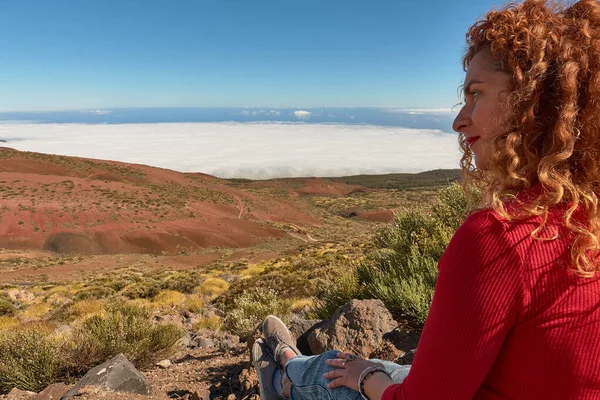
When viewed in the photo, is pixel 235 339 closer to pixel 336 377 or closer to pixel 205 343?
pixel 205 343

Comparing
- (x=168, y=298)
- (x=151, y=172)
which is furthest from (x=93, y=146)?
(x=168, y=298)

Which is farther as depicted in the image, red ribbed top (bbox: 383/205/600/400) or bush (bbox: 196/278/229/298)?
bush (bbox: 196/278/229/298)

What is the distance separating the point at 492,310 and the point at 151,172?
5435 centimetres

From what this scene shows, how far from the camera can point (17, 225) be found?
2827 cm

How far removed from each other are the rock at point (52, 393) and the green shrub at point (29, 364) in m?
0.50

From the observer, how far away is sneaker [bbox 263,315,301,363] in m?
2.43

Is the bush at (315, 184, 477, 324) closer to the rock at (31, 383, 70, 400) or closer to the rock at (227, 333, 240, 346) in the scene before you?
the rock at (227, 333, 240, 346)

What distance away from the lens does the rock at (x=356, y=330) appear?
10.7 ft

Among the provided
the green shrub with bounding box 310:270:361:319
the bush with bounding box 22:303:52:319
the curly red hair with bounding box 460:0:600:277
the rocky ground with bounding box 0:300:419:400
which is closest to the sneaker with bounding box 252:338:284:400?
the rocky ground with bounding box 0:300:419:400

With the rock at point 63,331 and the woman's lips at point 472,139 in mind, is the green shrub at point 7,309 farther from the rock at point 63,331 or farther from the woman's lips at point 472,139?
the woman's lips at point 472,139

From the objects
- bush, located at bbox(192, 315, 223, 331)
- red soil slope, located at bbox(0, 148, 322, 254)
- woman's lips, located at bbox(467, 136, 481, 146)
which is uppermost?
woman's lips, located at bbox(467, 136, 481, 146)

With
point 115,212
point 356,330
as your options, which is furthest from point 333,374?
point 115,212

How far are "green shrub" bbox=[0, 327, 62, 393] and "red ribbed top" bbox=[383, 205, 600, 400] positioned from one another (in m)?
4.07

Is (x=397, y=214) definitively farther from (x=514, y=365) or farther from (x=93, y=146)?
(x=93, y=146)
